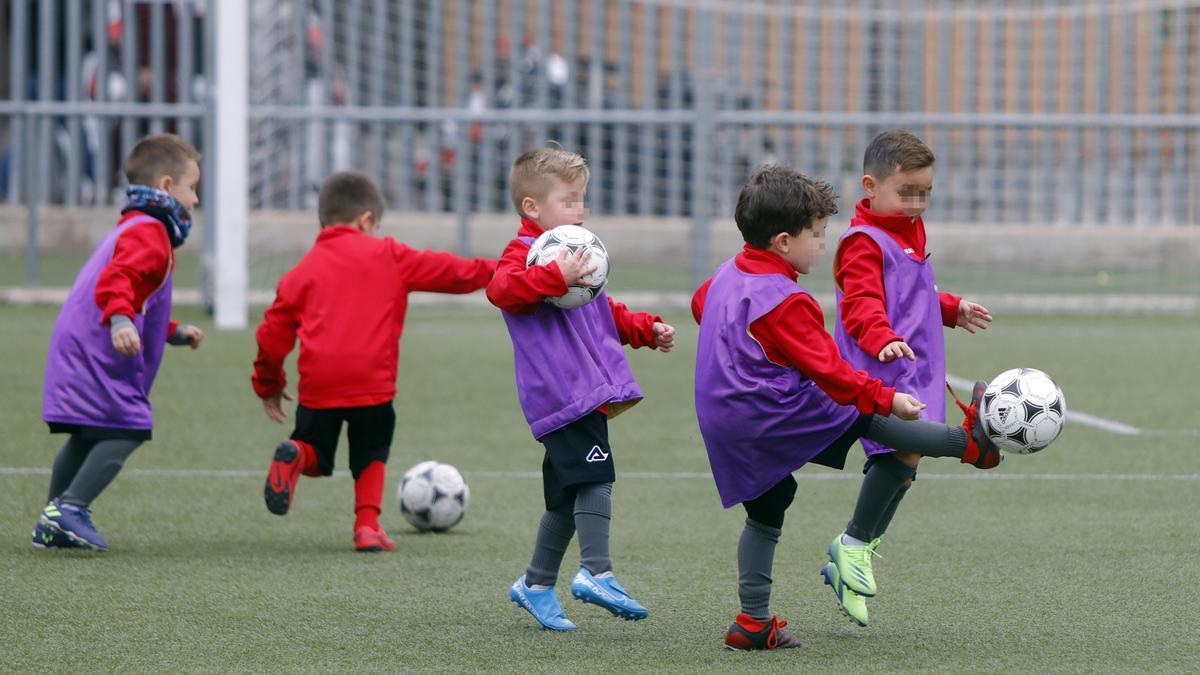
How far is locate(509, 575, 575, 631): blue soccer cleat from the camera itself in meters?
4.62

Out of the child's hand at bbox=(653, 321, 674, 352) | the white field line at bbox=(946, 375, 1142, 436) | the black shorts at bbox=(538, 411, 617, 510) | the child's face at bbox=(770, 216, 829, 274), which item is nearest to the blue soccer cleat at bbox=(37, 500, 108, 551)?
the black shorts at bbox=(538, 411, 617, 510)

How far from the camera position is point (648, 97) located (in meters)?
16.4

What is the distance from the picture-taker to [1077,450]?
315 inches

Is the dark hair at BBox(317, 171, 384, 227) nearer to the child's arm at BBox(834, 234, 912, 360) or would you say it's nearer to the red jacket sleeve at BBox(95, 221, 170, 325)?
the red jacket sleeve at BBox(95, 221, 170, 325)

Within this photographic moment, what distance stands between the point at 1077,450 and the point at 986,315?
10.4 ft

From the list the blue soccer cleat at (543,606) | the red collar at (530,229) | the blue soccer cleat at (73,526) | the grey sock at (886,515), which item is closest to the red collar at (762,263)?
the red collar at (530,229)

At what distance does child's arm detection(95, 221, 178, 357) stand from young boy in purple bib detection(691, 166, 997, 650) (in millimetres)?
1916

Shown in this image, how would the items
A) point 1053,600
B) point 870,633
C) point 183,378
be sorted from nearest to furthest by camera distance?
point 870,633, point 1053,600, point 183,378

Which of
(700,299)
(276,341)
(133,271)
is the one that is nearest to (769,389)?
(700,299)

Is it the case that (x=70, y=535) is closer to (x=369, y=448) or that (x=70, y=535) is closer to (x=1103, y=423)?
(x=369, y=448)

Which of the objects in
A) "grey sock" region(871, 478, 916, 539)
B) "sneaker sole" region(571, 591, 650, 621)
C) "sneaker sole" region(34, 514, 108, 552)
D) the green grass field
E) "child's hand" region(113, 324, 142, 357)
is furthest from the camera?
"sneaker sole" region(34, 514, 108, 552)

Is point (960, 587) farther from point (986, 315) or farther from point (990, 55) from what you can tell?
point (990, 55)

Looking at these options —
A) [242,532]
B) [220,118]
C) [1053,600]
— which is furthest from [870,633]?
[220,118]

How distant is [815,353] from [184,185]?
8.38ft
